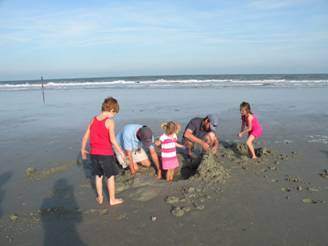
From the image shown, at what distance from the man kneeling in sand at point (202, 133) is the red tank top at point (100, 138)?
2.41m

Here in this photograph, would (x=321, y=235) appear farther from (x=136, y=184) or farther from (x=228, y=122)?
(x=228, y=122)

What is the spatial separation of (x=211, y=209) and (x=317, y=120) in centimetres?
750

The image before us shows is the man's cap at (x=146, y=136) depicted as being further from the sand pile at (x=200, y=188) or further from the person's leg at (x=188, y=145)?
the person's leg at (x=188, y=145)

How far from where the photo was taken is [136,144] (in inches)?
230

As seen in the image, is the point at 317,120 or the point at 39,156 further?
the point at 317,120

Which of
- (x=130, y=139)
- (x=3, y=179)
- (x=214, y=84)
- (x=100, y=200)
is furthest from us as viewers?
(x=214, y=84)

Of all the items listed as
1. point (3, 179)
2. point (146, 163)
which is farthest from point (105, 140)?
point (3, 179)

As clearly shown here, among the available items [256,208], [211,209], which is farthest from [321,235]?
[211,209]

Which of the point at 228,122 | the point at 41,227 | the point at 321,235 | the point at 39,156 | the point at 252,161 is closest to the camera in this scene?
the point at 321,235

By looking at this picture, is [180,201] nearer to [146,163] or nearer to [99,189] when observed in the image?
[99,189]

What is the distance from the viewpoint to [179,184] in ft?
16.5

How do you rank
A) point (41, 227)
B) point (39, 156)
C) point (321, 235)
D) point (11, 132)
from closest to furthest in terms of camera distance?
point (321, 235)
point (41, 227)
point (39, 156)
point (11, 132)

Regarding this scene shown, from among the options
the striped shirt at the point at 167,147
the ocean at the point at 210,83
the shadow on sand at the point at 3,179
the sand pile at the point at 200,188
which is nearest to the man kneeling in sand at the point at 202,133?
the sand pile at the point at 200,188

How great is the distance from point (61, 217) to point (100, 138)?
3.61ft
